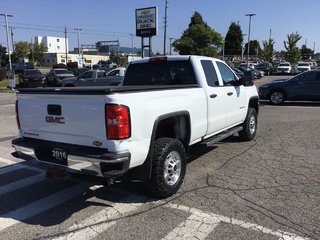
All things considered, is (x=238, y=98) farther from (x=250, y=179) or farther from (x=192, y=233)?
(x=192, y=233)

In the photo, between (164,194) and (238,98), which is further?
(238,98)

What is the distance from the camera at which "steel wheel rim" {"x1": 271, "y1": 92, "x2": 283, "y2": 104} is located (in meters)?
16.5

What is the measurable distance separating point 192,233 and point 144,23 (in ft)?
112

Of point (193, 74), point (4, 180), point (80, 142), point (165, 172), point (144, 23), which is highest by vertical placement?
point (144, 23)

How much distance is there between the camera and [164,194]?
4.96 metres

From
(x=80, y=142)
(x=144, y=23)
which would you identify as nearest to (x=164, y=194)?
(x=80, y=142)

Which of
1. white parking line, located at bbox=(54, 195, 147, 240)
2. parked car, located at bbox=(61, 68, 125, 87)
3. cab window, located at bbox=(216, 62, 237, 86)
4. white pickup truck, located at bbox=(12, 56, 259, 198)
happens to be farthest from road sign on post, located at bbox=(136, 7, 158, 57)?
white parking line, located at bbox=(54, 195, 147, 240)

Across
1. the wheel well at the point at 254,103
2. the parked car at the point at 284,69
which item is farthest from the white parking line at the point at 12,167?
the parked car at the point at 284,69

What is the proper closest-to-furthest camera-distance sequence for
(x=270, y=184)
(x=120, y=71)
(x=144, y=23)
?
1. (x=270, y=184)
2. (x=120, y=71)
3. (x=144, y=23)

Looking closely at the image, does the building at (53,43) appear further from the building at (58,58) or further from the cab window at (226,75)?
the cab window at (226,75)

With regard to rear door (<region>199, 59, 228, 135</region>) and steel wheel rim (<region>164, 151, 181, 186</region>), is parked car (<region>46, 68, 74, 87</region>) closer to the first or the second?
rear door (<region>199, 59, 228, 135</region>)

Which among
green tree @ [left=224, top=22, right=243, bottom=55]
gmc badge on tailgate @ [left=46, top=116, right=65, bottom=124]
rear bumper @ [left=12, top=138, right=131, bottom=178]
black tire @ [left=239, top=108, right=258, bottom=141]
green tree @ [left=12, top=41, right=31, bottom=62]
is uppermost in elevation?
green tree @ [left=224, top=22, right=243, bottom=55]

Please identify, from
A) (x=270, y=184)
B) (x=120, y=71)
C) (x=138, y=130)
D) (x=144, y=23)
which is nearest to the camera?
(x=138, y=130)

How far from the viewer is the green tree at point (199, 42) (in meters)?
64.2
